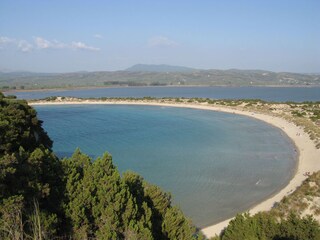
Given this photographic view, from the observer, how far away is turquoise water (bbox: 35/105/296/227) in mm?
20250

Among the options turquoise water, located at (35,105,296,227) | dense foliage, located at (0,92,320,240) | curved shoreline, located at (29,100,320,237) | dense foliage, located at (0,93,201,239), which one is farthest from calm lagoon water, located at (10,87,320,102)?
dense foliage, located at (0,93,201,239)

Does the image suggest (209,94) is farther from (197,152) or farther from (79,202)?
(79,202)

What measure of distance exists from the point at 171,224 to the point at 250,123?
145 ft

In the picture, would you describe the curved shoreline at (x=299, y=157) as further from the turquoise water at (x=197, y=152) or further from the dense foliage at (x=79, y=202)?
the dense foliage at (x=79, y=202)

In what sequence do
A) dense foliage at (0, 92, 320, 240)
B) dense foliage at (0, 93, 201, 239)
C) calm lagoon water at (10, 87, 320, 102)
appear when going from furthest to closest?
calm lagoon water at (10, 87, 320, 102) < dense foliage at (0, 92, 320, 240) < dense foliage at (0, 93, 201, 239)

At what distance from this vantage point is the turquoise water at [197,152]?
20.2 meters

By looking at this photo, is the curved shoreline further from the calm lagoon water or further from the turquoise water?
the calm lagoon water

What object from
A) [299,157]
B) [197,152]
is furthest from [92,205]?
[299,157]

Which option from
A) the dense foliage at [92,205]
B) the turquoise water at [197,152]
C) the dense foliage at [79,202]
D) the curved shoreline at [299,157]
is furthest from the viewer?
the turquoise water at [197,152]

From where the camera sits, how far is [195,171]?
25.9 m

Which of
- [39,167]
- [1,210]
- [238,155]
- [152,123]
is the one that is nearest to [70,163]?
[39,167]

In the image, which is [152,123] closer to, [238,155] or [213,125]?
[213,125]

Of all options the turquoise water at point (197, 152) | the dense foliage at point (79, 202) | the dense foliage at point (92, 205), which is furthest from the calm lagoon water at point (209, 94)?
Result: the dense foliage at point (79, 202)

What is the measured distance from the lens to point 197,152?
33.1 meters
